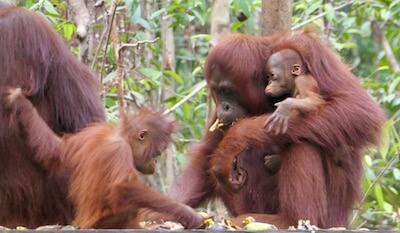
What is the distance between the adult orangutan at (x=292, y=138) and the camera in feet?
13.5

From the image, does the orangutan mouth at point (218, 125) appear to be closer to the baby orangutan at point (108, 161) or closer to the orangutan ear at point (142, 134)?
the baby orangutan at point (108, 161)

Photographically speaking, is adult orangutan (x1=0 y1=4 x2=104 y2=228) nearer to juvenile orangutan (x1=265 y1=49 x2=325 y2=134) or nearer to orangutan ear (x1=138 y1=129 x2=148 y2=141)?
A: orangutan ear (x1=138 y1=129 x2=148 y2=141)

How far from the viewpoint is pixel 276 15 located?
499 centimetres

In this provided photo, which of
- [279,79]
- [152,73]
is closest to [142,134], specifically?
[279,79]

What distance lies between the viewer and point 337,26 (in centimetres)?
744

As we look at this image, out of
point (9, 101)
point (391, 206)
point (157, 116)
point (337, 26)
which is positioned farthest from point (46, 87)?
point (337, 26)

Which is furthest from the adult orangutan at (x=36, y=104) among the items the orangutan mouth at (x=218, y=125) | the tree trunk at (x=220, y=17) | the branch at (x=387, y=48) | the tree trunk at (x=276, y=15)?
the branch at (x=387, y=48)

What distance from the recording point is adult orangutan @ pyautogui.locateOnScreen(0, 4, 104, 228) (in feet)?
13.8

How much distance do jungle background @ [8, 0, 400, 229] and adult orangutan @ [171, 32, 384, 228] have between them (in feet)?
2.37

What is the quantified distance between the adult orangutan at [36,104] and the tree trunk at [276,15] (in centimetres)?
100

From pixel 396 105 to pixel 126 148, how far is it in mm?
2970

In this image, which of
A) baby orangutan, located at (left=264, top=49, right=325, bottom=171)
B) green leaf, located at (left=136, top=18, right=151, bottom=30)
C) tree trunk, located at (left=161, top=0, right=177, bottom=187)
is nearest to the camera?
baby orangutan, located at (left=264, top=49, right=325, bottom=171)

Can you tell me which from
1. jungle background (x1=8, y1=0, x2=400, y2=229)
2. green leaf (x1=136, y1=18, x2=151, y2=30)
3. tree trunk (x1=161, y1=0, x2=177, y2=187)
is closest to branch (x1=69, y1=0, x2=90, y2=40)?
jungle background (x1=8, y1=0, x2=400, y2=229)

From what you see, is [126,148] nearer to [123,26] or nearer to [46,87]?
[46,87]
